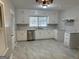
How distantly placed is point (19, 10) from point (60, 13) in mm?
3217

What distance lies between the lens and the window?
8781mm

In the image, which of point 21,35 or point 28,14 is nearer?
point 21,35

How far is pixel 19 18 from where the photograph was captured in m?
8.00

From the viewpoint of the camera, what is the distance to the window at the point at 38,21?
8781 mm

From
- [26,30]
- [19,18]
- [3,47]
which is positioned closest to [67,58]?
[3,47]

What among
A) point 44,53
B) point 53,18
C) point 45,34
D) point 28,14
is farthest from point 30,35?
point 44,53

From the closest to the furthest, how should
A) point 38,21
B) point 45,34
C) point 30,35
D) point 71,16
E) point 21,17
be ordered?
point 71,16 < point 21,17 < point 30,35 < point 45,34 < point 38,21

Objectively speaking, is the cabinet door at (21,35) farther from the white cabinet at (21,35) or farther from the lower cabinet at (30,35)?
the lower cabinet at (30,35)

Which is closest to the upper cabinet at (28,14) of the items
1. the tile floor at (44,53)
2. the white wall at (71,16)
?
the white wall at (71,16)

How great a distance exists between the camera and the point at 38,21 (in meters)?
8.91

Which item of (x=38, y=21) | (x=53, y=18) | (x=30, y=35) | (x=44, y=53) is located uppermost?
(x=53, y=18)

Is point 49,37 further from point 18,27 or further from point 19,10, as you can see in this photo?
point 19,10

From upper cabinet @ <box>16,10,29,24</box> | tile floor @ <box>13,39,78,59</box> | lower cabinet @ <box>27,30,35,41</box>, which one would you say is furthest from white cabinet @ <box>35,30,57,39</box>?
tile floor @ <box>13,39,78,59</box>

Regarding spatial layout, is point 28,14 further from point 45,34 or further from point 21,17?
point 45,34
